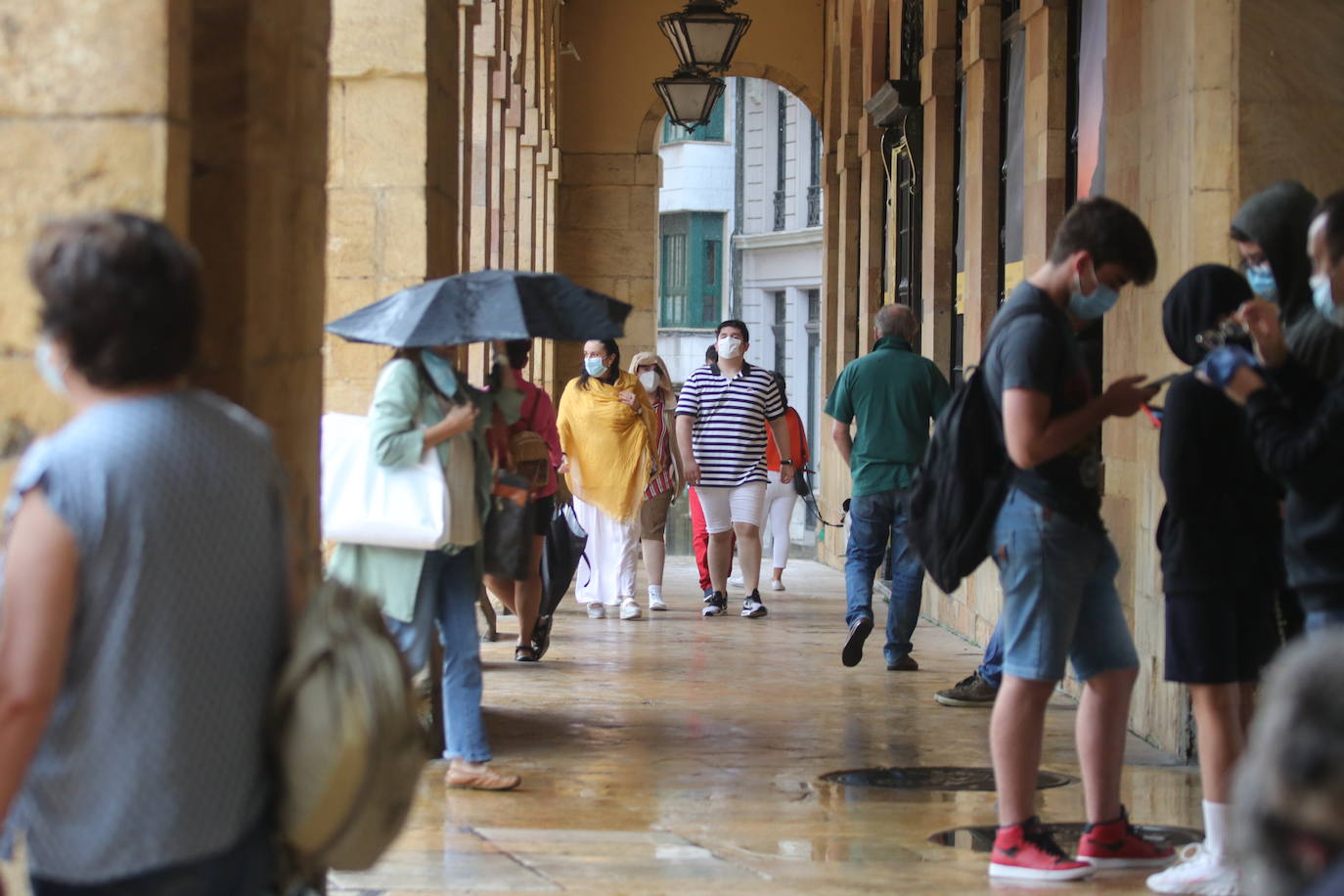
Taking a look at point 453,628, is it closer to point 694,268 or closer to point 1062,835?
point 1062,835

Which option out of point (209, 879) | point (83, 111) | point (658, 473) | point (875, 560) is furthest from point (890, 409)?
point (209, 879)

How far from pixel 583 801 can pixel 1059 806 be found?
58.6 inches

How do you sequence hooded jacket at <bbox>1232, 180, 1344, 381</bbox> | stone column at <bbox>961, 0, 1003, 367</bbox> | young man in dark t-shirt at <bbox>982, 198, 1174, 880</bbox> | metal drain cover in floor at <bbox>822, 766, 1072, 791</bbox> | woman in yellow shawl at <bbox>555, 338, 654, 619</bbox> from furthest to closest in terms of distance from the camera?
woman in yellow shawl at <bbox>555, 338, 654, 619</bbox>
stone column at <bbox>961, 0, 1003, 367</bbox>
metal drain cover in floor at <bbox>822, 766, 1072, 791</bbox>
young man in dark t-shirt at <bbox>982, 198, 1174, 880</bbox>
hooded jacket at <bbox>1232, 180, 1344, 381</bbox>

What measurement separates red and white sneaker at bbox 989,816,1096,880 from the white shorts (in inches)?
260

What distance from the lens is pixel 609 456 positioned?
10820 mm

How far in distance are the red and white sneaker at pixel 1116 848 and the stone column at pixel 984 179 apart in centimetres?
562

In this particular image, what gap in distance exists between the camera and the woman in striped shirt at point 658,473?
11.7 metres

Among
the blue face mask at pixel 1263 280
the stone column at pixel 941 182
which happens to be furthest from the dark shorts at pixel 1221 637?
the stone column at pixel 941 182

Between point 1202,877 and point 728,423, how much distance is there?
6.78 metres

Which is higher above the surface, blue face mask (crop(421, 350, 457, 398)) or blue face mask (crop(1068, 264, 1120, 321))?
blue face mask (crop(1068, 264, 1120, 321))

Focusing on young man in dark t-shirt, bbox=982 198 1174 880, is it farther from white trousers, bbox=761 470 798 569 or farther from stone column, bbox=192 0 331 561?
white trousers, bbox=761 470 798 569

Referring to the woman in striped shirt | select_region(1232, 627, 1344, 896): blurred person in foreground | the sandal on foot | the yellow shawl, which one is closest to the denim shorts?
select_region(1232, 627, 1344, 896): blurred person in foreground

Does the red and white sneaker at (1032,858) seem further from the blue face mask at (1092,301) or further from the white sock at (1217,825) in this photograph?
the blue face mask at (1092,301)

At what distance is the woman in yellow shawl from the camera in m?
10.8
